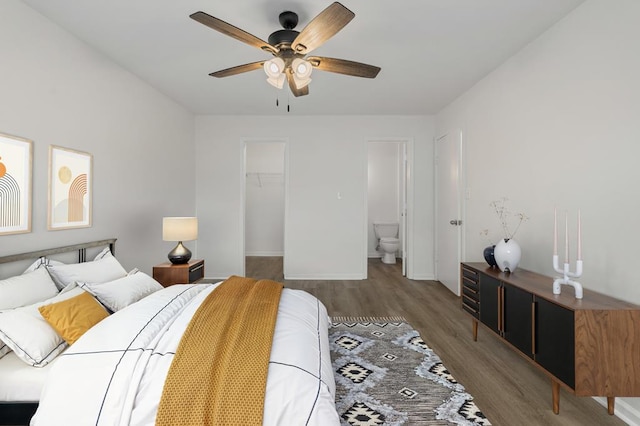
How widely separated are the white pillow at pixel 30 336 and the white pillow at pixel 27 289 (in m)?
0.16

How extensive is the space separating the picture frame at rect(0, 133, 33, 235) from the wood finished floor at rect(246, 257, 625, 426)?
9.35ft

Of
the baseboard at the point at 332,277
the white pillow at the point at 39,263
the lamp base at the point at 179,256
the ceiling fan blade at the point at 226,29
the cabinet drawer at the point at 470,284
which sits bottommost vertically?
the baseboard at the point at 332,277

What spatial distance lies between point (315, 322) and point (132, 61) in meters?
3.16

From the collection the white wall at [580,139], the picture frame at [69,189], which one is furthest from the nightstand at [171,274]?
the white wall at [580,139]

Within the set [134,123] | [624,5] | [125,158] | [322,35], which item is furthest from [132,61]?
[624,5]

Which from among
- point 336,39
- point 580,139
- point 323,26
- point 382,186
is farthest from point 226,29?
point 382,186

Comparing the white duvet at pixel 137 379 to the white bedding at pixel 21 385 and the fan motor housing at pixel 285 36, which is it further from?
the fan motor housing at pixel 285 36

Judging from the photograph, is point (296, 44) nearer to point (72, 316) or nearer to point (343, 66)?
point (343, 66)

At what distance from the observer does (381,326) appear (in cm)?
A: 314

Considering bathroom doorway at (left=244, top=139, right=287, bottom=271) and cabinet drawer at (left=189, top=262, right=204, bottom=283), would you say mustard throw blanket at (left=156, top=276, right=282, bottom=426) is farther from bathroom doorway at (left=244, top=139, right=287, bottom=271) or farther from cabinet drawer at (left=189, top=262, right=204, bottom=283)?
bathroom doorway at (left=244, top=139, right=287, bottom=271)

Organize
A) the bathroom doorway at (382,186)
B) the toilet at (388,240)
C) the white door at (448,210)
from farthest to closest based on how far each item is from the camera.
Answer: the bathroom doorway at (382,186)
the toilet at (388,240)
the white door at (448,210)

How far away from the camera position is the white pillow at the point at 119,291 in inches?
80.8

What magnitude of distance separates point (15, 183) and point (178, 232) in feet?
4.65

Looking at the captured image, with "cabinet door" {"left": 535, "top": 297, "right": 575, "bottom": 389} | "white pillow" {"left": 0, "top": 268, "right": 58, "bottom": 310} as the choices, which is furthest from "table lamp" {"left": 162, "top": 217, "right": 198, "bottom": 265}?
"cabinet door" {"left": 535, "top": 297, "right": 575, "bottom": 389}
